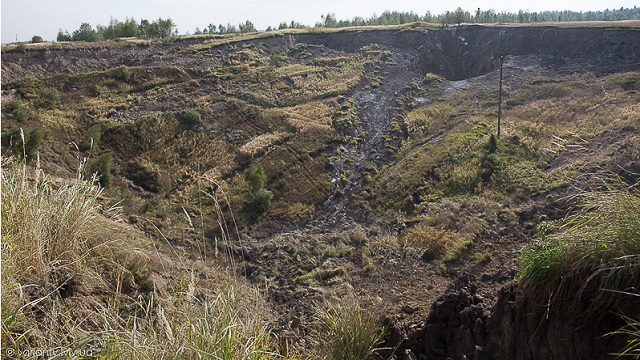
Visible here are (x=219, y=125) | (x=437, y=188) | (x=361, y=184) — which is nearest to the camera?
(x=437, y=188)

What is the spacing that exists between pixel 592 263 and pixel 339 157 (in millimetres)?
25804

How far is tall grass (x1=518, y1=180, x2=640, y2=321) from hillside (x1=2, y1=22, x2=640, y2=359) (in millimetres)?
143

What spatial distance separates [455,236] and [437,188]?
7.16m

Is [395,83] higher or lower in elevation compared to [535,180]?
higher

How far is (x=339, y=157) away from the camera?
30.2m

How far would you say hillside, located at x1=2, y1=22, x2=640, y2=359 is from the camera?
33.8 ft

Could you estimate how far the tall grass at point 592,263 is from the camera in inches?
169

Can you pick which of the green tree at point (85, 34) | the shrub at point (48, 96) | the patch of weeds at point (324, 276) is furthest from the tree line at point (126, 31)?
the patch of weeds at point (324, 276)

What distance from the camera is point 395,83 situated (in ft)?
149

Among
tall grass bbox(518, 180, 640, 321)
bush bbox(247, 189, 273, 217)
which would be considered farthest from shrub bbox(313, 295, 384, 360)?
bush bbox(247, 189, 273, 217)

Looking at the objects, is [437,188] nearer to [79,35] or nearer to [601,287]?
[601,287]

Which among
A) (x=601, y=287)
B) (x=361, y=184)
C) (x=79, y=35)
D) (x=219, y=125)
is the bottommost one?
(x=361, y=184)

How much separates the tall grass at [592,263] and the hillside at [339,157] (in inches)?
5.6

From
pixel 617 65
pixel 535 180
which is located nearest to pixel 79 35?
pixel 535 180
